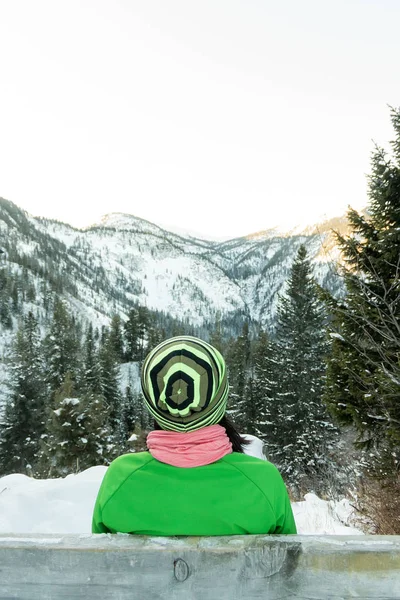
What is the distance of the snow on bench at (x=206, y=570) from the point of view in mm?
1045

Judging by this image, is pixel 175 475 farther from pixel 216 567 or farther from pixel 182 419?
pixel 216 567

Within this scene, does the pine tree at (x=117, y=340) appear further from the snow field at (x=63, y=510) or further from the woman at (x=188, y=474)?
the woman at (x=188, y=474)

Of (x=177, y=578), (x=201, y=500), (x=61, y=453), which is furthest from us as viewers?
(x=61, y=453)

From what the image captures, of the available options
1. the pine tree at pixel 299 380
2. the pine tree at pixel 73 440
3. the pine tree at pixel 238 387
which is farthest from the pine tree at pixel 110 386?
the pine tree at pixel 299 380

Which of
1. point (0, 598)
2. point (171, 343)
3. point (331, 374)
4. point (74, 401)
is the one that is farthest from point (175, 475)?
point (74, 401)

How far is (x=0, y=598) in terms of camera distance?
109 centimetres

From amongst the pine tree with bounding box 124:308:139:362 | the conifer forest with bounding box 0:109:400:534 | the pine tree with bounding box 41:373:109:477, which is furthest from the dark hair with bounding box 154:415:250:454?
the pine tree with bounding box 124:308:139:362

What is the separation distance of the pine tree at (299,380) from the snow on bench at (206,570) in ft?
73.6

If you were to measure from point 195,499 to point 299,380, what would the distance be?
2449 cm

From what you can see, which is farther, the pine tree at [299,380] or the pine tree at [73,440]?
the pine tree at [73,440]

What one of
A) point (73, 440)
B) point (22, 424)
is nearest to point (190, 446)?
point (73, 440)

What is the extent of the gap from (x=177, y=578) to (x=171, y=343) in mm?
683

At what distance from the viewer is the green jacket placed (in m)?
1.29

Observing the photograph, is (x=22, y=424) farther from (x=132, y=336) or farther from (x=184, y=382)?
(x=184, y=382)
